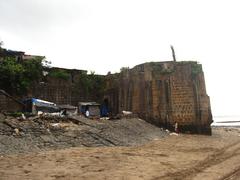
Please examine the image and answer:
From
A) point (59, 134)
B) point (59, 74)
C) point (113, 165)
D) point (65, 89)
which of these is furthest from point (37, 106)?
point (113, 165)

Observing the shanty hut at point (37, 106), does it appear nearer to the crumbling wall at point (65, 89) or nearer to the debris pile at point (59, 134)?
the crumbling wall at point (65, 89)

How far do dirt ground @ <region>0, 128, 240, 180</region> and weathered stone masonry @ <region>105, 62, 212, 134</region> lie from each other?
467 inches

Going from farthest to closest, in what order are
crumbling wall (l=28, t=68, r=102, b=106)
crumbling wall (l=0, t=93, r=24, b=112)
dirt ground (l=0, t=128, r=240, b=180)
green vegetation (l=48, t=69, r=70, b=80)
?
green vegetation (l=48, t=69, r=70, b=80), crumbling wall (l=28, t=68, r=102, b=106), crumbling wall (l=0, t=93, r=24, b=112), dirt ground (l=0, t=128, r=240, b=180)

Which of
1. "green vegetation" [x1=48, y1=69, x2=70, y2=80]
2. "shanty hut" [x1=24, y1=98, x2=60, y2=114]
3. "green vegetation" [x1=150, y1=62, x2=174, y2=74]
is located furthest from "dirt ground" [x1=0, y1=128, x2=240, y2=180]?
"green vegetation" [x1=48, y1=69, x2=70, y2=80]

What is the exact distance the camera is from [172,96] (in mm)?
28750

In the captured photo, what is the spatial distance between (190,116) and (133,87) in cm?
585

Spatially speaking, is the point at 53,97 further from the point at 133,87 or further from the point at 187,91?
the point at 187,91

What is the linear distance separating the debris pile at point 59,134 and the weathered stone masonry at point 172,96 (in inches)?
204

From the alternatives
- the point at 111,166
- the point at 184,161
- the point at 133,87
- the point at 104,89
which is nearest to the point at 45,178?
the point at 111,166

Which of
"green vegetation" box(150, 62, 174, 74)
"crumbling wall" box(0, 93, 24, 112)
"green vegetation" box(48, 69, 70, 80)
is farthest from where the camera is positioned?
"green vegetation" box(48, 69, 70, 80)

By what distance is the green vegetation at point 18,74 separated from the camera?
3003 centimetres

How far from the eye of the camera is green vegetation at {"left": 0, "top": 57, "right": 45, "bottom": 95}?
1182 inches

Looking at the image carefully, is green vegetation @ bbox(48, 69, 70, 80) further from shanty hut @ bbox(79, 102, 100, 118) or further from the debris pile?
the debris pile

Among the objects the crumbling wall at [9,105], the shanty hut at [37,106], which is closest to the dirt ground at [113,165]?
the shanty hut at [37,106]
